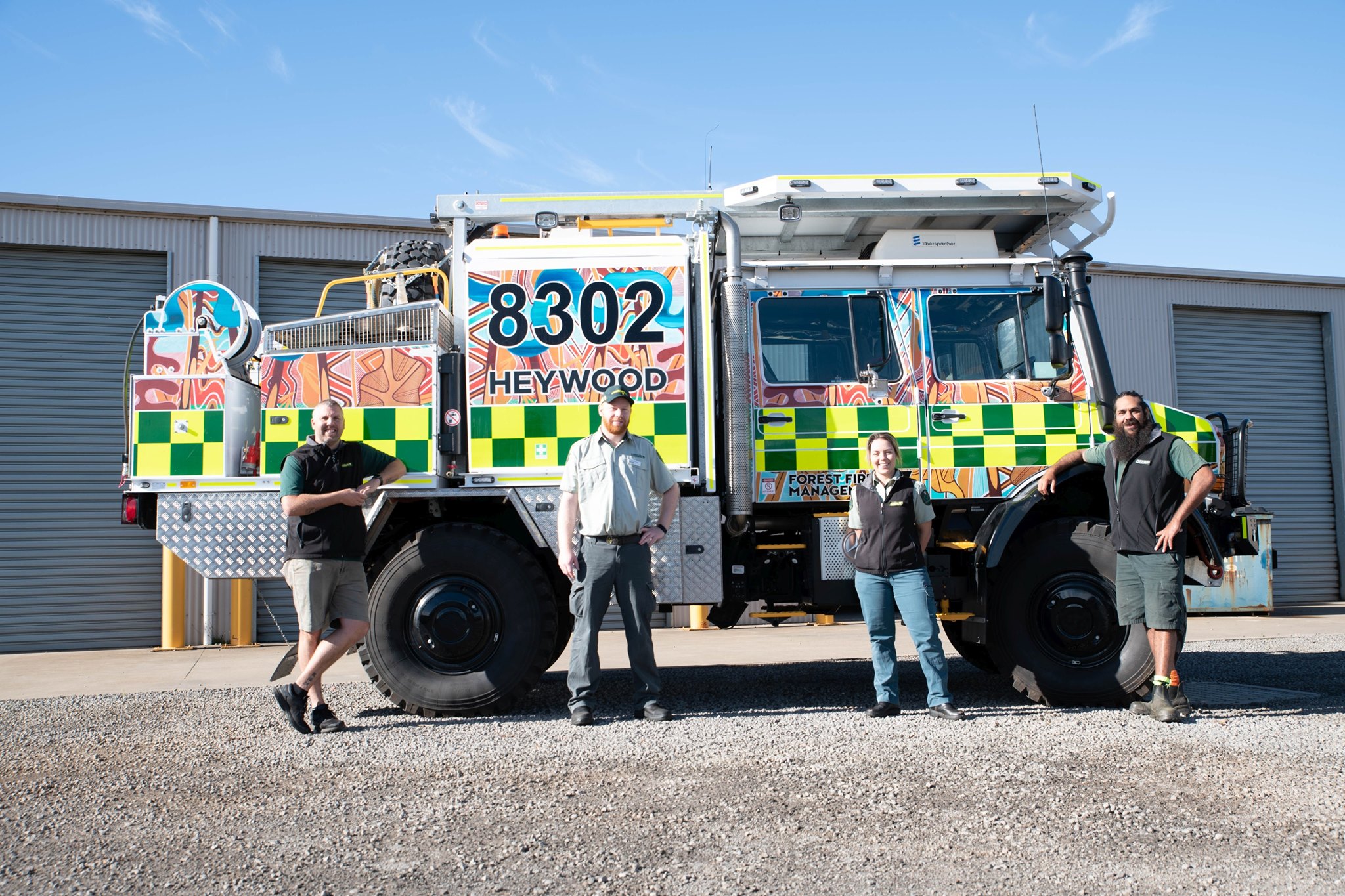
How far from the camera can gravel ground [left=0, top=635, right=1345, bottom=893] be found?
2.99 metres

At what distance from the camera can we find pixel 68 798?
401 centimetres

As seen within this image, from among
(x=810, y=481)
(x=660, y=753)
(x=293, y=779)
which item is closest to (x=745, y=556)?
(x=810, y=481)

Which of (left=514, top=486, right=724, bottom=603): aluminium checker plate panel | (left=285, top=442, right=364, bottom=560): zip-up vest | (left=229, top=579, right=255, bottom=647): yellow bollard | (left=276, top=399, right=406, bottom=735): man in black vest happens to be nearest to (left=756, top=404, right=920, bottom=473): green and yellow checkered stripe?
(left=514, top=486, right=724, bottom=603): aluminium checker plate panel

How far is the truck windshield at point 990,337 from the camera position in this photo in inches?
236

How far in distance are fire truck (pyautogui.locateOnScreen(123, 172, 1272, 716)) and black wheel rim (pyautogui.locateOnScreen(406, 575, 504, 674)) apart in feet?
0.04

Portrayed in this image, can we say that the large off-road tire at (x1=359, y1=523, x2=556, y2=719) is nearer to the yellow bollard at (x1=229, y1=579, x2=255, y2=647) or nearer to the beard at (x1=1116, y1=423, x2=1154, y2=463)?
the beard at (x1=1116, y1=423, x2=1154, y2=463)

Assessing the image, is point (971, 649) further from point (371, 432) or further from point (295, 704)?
point (295, 704)

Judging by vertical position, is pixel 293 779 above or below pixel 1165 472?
below

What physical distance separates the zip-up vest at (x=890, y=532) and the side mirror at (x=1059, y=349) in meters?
1.14

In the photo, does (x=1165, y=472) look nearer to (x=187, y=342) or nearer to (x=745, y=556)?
(x=745, y=556)

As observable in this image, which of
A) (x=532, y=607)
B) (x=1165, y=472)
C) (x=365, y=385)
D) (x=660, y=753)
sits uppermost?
(x=365, y=385)

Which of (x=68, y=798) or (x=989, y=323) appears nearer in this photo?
(x=68, y=798)

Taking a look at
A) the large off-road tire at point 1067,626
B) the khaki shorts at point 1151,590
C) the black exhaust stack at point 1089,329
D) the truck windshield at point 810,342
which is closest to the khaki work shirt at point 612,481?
the truck windshield at point 810,342

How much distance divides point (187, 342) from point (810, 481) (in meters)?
3.73
